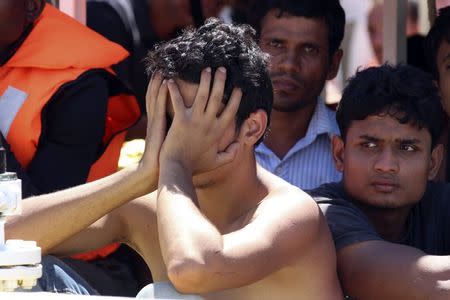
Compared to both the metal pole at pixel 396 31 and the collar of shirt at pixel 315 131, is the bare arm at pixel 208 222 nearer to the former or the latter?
the collar of shirt at pixel 315 131

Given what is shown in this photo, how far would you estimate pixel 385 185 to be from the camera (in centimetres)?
358

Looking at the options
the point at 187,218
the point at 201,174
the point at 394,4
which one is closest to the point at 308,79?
the point at 394,4

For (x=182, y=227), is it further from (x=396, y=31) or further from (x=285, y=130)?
(x=396, y=31)

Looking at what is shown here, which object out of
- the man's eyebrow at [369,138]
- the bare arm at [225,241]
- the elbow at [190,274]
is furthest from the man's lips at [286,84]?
the elbow at [190,274]

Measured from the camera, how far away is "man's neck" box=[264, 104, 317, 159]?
4.50 m

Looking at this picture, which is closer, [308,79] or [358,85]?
[358,85]

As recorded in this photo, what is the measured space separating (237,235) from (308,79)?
1.69m

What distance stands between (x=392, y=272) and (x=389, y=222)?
451 millimetres

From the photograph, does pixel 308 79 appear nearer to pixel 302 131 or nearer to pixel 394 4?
pixel 302 131

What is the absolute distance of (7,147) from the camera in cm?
412

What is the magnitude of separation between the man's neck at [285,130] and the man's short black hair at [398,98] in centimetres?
73

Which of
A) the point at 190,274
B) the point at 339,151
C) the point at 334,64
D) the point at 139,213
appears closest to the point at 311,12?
the point at 334,64

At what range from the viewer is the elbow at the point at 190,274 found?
2869mm

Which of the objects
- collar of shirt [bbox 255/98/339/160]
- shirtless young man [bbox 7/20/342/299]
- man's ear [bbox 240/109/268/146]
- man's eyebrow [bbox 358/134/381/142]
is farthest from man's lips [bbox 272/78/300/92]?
man's ear [bbox 240/109/268/146]
